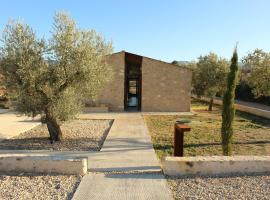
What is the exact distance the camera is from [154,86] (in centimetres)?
2339

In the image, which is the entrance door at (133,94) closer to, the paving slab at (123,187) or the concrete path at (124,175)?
the concrete path at (124,175)

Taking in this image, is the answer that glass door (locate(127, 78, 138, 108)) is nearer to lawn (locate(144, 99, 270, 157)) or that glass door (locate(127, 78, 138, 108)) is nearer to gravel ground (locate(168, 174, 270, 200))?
lawn (locate(144, 99, 270, 157))

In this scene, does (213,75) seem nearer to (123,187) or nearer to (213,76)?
(213,76)

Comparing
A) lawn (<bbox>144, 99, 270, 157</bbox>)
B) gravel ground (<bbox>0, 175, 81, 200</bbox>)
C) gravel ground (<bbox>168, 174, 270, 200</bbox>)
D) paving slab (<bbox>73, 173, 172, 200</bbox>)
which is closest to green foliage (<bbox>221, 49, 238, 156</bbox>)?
lawn (<bbox>144, 99, 270, 157</bbox>)

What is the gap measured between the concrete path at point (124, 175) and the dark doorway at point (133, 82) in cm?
1265

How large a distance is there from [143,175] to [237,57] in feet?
14.1

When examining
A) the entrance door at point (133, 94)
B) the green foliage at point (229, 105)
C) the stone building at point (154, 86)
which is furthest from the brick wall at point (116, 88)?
the green foliage at point (229, 105)

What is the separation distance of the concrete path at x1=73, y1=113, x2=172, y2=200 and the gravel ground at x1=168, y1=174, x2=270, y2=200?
0.94ft

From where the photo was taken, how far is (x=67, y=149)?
10227 mm

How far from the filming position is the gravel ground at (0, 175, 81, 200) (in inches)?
227

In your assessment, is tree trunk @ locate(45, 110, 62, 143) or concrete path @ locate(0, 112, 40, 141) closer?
tree trunk @ locate(45, 110, 62, 143)

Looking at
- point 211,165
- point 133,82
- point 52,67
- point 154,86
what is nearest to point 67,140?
point 52,67

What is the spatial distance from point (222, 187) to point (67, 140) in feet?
22.5

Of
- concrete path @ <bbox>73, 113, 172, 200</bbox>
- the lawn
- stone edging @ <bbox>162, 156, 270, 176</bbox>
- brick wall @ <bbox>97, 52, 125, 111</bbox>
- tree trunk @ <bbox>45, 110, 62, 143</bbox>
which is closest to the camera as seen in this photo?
concrete path @ <bbox>73, 113, 172, 200</bbox>
